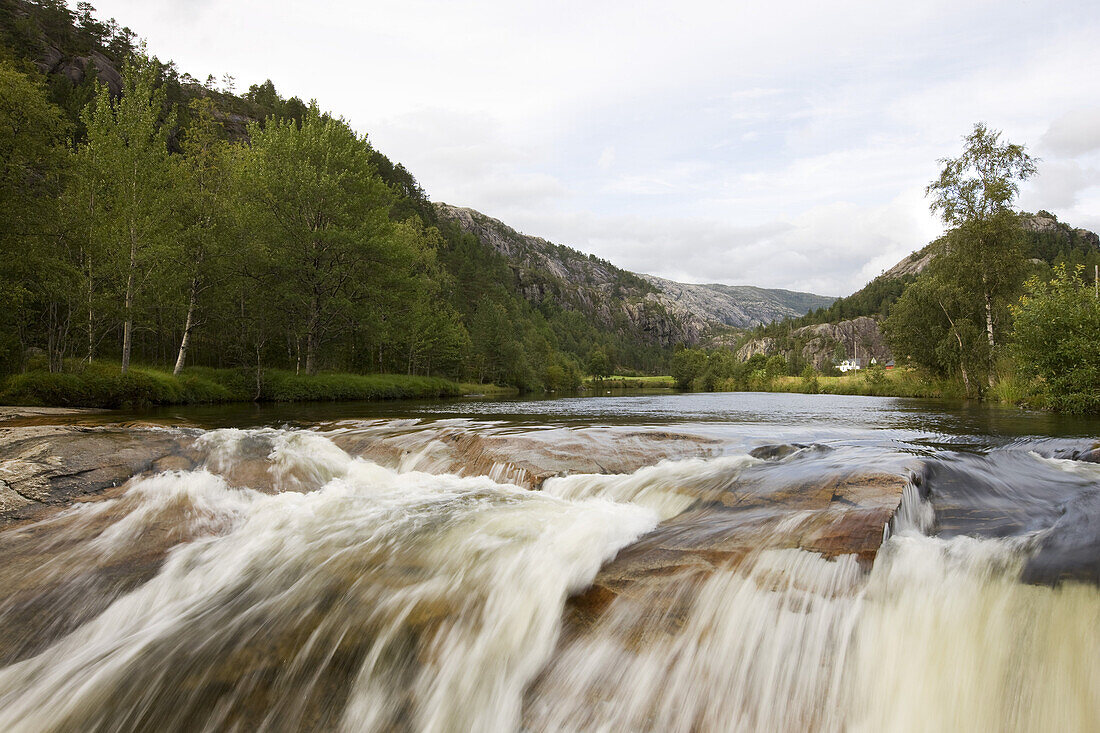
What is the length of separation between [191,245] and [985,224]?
4030cm

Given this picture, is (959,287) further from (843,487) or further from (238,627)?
(238,627)

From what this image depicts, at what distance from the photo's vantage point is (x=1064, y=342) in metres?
14.9

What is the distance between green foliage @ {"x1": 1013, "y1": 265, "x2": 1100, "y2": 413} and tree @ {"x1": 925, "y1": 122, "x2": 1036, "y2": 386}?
11.6 meters

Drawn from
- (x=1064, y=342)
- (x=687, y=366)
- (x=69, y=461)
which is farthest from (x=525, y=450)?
(x=687, y=366)

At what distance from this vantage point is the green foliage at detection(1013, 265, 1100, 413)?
48.0 ft

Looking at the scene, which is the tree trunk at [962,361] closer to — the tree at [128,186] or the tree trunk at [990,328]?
the tree trunk at [990,328]

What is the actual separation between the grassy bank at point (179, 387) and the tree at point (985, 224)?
3343cm

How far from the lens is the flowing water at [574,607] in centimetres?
283

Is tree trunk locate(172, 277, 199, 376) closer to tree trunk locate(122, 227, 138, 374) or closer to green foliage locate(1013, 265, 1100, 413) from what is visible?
tree trunk locate(122, 227, 138, 374)

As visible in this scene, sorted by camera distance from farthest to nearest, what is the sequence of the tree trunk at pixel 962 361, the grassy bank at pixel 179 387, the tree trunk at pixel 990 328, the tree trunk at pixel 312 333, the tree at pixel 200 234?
the tree trunk at pixel 312 333, the tree trunk at pixel 962 361, the tree trunk at pixel 990 328, the tree at pixel 200 234, the grassy bank at pixel 179 387

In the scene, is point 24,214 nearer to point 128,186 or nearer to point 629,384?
point 128,186

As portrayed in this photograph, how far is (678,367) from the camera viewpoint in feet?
305

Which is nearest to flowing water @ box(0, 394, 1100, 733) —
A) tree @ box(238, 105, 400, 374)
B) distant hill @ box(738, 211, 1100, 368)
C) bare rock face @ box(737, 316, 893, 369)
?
tree @ box(238, 105, 400, 374)

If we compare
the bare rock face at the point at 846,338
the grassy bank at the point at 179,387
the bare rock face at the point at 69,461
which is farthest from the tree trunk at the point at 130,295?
the bare rock face at the point at 846,338
